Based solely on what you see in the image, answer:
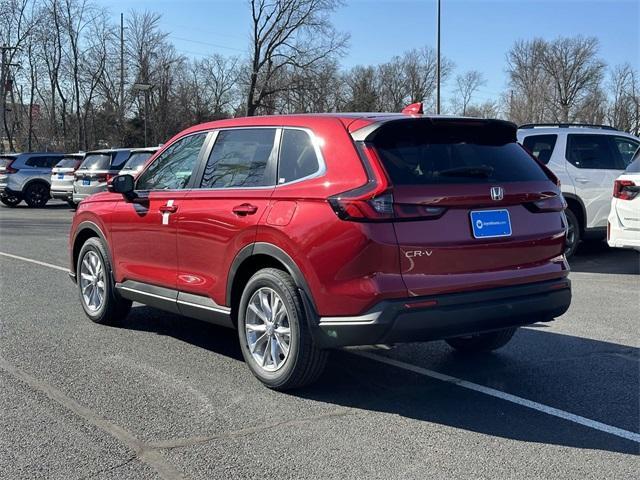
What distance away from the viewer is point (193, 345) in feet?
19.2

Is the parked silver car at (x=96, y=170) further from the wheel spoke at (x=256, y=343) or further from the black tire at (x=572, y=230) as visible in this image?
the wheel spoke at (x=256, y=343)

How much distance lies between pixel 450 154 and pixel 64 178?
63.7 ft

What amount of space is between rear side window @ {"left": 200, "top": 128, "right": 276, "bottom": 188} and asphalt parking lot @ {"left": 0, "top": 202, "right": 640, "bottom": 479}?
1.35m

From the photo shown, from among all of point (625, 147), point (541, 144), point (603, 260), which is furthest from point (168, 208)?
point (625, 147)

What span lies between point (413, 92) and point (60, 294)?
81.9 metres

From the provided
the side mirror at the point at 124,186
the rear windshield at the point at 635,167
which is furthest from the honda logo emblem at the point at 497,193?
the rear windshield at the point at 635,167

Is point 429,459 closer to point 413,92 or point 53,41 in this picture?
point 53,41

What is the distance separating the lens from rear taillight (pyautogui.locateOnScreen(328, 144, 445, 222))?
402 cm

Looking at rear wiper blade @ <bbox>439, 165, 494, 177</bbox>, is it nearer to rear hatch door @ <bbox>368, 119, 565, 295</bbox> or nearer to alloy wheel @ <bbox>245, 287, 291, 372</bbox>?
rear hatch door @ <bbox>368, 119, 565, 295</bbox>

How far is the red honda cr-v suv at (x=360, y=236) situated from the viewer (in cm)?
405

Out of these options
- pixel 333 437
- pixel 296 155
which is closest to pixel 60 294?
pixel 296 155

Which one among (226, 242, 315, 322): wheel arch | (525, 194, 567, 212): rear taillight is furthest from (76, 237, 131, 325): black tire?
(525, 194, 567, 212): rear taillight

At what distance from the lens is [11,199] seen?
24.3 metres

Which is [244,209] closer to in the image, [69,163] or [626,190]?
[626,190]
